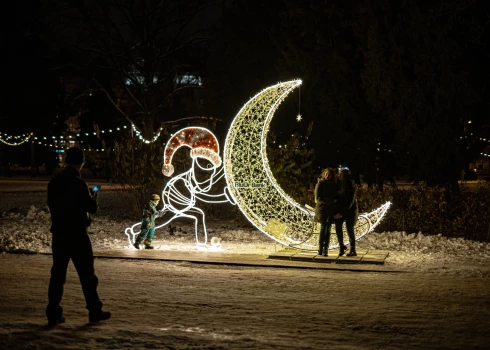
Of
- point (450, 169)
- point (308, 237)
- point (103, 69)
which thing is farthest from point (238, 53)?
point (308, 237)

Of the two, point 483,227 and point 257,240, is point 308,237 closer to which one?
point 257,240

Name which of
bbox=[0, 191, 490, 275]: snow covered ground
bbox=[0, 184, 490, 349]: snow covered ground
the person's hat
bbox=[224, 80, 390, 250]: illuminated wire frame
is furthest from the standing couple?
the person's hat

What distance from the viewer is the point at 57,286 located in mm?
8023

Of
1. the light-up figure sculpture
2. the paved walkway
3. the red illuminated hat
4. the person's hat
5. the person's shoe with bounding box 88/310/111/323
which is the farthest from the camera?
the red illuminated hat

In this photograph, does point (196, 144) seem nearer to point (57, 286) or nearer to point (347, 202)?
point (347, 202)

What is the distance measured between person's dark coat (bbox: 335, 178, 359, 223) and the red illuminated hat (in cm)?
287

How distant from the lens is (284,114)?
34.5 metres

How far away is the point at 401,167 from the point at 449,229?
12563 mm

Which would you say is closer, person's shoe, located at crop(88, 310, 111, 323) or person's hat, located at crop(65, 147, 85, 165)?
person's shoe, located at crop(88, 310, 111, 323)

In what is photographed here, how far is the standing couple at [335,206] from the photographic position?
13.7 meters

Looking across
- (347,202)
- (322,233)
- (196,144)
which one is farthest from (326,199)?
(196,144)

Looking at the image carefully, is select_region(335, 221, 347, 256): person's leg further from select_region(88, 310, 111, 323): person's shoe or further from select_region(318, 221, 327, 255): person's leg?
select_region(88, 310, 111, 323): person's shoe

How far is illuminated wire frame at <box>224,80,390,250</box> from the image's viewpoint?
14391 mm

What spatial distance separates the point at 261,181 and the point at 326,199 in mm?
1603
